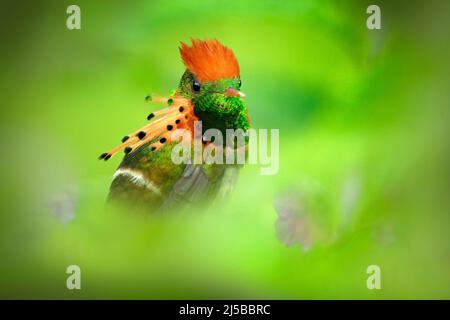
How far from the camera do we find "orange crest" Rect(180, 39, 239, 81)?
237cm

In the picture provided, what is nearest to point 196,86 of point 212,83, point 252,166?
point 212,83

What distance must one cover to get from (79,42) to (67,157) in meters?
0.49

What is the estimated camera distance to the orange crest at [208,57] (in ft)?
7.76

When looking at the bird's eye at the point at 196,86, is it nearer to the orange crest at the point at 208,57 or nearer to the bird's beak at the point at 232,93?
the orange crest at the point at 208,57

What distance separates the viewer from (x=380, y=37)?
7.94 feet

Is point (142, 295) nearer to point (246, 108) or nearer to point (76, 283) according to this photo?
point (76, 283)

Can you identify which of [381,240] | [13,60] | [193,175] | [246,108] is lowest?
[381,240]

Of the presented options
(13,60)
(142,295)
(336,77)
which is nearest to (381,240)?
(336,77)

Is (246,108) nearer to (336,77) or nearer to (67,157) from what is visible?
(336,77)

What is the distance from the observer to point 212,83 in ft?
7.72

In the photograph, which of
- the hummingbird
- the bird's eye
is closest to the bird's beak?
the hummingbird

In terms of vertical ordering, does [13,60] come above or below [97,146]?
above

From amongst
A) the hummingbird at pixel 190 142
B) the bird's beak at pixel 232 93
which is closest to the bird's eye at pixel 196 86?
the hummingbird at pixel 190 142

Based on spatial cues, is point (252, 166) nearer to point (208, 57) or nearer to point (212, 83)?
point (212, 83)
